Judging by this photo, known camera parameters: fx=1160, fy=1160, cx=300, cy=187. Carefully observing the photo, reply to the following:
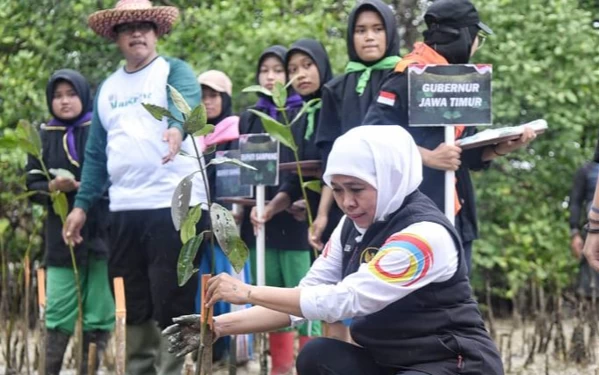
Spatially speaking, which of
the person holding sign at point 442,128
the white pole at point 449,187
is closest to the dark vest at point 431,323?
the white pole at point 449,187

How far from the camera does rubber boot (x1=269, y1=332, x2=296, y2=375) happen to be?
614cm

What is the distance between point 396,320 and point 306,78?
9.13 feet

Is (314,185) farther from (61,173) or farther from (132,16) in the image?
(61,173)

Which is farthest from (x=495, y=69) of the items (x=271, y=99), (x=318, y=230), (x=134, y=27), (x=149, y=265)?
(x=149, y=265)

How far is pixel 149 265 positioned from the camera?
5094 mm

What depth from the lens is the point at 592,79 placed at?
8.36 metres

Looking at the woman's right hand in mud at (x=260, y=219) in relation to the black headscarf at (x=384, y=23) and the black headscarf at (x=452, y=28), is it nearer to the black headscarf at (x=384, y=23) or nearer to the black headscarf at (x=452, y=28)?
the black headscarf at (x=384, y=23)

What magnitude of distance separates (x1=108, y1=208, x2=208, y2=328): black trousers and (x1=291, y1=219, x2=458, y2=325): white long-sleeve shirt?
163cm

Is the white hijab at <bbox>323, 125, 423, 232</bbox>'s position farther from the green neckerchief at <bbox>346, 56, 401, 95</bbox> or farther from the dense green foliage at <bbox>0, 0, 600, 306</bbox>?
the dense green foliage at <bbox>0, 0, 600, 306</bbox>

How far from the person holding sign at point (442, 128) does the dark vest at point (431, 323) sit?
3.56 feet

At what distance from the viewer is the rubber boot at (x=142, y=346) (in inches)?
206

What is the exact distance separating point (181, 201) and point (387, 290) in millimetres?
741

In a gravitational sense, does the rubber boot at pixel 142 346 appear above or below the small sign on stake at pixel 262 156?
below

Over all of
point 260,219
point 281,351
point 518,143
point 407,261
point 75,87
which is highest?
point 75,87
